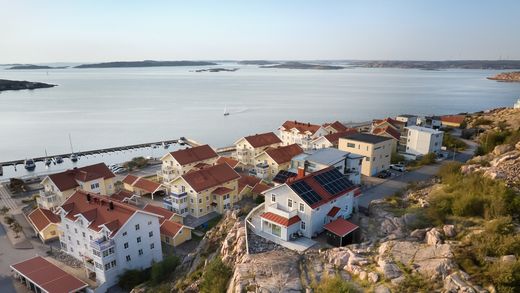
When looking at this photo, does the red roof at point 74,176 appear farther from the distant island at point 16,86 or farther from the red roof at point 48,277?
the distant island at point 16,86

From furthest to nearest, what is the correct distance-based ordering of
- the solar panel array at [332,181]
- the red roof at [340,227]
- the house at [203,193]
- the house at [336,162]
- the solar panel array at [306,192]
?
1. the house at [203,193]
2. the house at [336,162]
3. the solar panel array at [332,181]
4. the solar panel array at [306,192]
5. the red roof at [340,227]

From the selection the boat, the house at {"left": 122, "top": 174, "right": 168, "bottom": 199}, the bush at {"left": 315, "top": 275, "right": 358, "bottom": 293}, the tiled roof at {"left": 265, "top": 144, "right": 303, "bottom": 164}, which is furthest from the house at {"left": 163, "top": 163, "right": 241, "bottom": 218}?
the boat

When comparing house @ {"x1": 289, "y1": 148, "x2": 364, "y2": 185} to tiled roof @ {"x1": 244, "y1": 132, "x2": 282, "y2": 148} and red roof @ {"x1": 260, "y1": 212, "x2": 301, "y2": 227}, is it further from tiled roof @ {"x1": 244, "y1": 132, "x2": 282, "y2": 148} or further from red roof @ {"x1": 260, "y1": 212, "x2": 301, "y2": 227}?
tiled roof @ {"x1": 244, "y1": 132, "x2": 282, "y2": 148}

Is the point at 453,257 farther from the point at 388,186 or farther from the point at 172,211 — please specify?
the point at 172,211

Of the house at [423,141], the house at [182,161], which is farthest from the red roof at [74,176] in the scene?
the house at [423,141]

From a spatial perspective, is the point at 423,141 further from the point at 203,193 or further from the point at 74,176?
the point at 74,176

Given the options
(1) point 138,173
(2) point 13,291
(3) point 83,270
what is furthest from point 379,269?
(1) point 138,173
